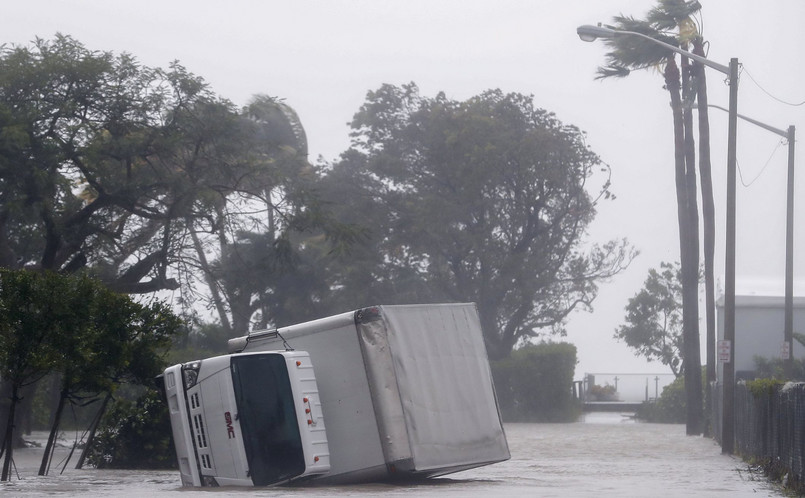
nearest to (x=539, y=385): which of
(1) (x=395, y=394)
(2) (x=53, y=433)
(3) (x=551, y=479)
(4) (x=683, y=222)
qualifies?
(4) (x=683, y=222)

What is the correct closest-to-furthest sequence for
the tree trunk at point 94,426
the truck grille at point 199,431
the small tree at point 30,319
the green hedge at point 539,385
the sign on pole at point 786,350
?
1. the small tree at point 30,319
2. the truck grille at point 199,431
3. the tree trunk at point 94,426
4. the sign on pole at point 786,350
5. the green hedge at point 539,385

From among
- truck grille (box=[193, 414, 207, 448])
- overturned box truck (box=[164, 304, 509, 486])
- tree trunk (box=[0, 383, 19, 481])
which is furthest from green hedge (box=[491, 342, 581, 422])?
truck grille (box=[193, 414, 207, 448])

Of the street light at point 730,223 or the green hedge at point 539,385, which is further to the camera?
the green hedge at point 539,385

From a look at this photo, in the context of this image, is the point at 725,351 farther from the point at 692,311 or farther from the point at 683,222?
the point at 683,222

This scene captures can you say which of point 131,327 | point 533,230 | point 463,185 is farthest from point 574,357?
point 131,327

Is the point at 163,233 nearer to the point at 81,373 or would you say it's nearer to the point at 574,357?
the point at 81,373

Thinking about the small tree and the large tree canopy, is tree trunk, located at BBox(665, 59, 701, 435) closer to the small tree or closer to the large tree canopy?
the large tree canopy

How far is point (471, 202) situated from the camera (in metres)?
50.5

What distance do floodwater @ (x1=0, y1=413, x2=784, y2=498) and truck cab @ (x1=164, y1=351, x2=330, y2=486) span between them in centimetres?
36

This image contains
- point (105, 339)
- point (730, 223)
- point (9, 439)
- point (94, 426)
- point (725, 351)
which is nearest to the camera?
point (9, 439)

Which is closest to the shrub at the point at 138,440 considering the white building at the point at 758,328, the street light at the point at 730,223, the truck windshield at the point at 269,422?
the truck windshield at the point at 269,422

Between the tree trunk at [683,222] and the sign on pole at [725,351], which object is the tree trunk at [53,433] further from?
the tree trunk at [683,222]

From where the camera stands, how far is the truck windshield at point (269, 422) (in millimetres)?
14414

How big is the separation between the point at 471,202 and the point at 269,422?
36631 millimetres
